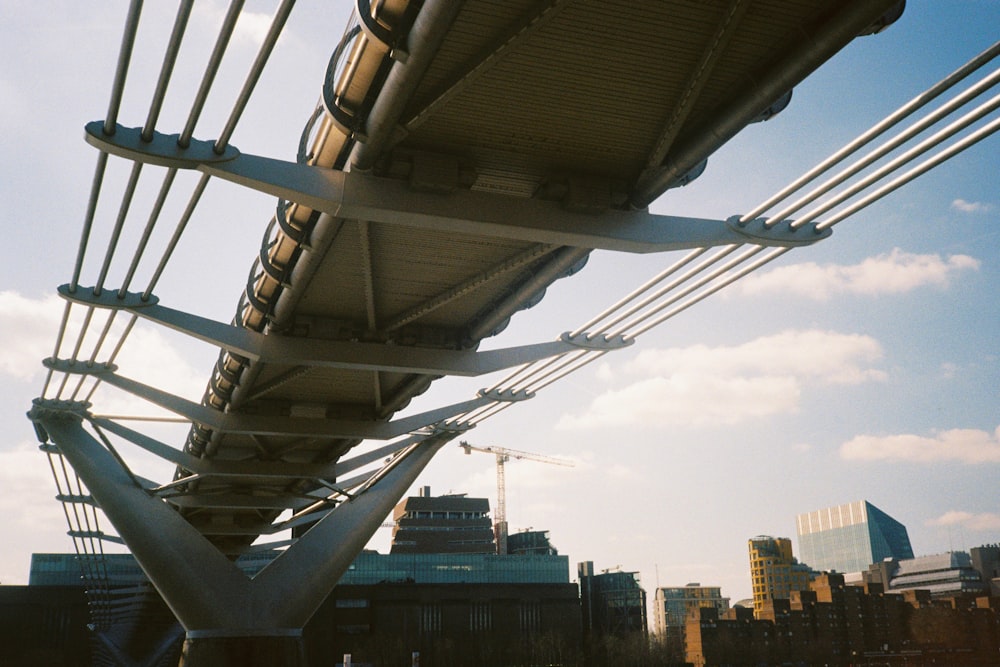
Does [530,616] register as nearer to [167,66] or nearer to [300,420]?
[300,420]

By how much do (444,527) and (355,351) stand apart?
11611cm

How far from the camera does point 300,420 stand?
24.0 metres

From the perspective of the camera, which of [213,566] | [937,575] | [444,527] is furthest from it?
[937,575]

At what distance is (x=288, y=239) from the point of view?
13938 millimetres

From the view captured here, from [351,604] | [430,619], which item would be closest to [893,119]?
[351,604]

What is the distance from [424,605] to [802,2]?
89148 millimetres

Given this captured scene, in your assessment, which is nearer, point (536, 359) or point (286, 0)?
point (286, 0)

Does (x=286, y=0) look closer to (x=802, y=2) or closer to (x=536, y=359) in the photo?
(x=802, y=2)

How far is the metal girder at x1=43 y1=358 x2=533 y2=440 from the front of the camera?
20594mm

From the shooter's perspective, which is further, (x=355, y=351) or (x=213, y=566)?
(x=213, y=566)

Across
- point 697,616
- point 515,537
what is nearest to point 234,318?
point 697,616

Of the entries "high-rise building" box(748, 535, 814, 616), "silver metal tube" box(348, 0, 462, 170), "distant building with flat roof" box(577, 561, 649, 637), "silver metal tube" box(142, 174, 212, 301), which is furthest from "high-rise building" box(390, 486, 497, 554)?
"silver metal tube" box(348, 0, 462, 170)

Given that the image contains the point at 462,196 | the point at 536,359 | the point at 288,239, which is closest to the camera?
the point at 462,196

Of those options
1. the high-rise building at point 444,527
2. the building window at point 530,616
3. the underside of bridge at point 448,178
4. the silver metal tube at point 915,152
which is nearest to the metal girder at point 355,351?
the underside of bridge at point 448,178
